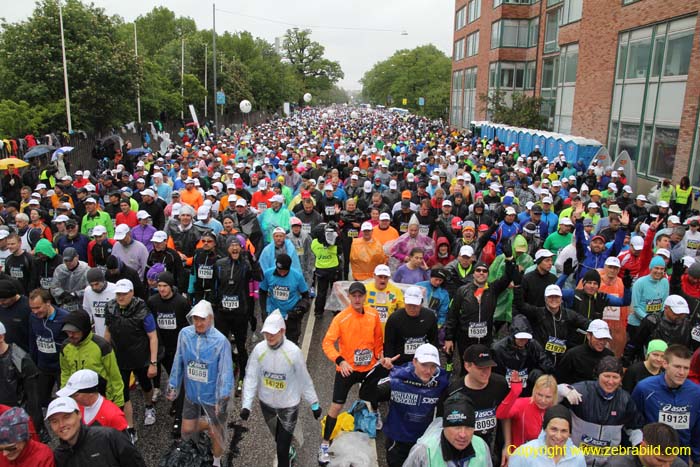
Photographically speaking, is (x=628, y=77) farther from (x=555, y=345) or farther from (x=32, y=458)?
(x=32, y=458)

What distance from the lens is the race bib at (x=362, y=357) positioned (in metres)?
5.70

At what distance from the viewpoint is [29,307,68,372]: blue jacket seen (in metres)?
5.65

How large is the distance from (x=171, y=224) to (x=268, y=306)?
9.49 ft

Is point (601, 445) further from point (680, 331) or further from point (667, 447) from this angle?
point (680, 331)

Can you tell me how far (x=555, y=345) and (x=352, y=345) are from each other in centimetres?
212

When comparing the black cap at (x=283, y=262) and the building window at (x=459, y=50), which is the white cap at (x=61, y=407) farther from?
the building window at (x=459, y=50)

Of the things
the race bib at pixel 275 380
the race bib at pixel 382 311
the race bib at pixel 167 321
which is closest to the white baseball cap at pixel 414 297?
the race bib at pixel 382 311

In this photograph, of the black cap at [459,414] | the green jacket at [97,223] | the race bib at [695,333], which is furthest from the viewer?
the green jacket at [97,223]

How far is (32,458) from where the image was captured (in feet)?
12.0

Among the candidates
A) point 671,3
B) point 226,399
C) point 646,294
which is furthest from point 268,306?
point 671,3

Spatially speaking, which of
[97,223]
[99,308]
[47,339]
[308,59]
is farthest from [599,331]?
[308,59]

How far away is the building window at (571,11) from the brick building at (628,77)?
5 centimetres

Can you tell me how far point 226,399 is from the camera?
529 centimetres

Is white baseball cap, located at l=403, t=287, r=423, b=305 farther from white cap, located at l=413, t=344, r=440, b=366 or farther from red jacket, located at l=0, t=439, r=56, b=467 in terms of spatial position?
red jacket, located at l=0, t=439, r=56, b=467
